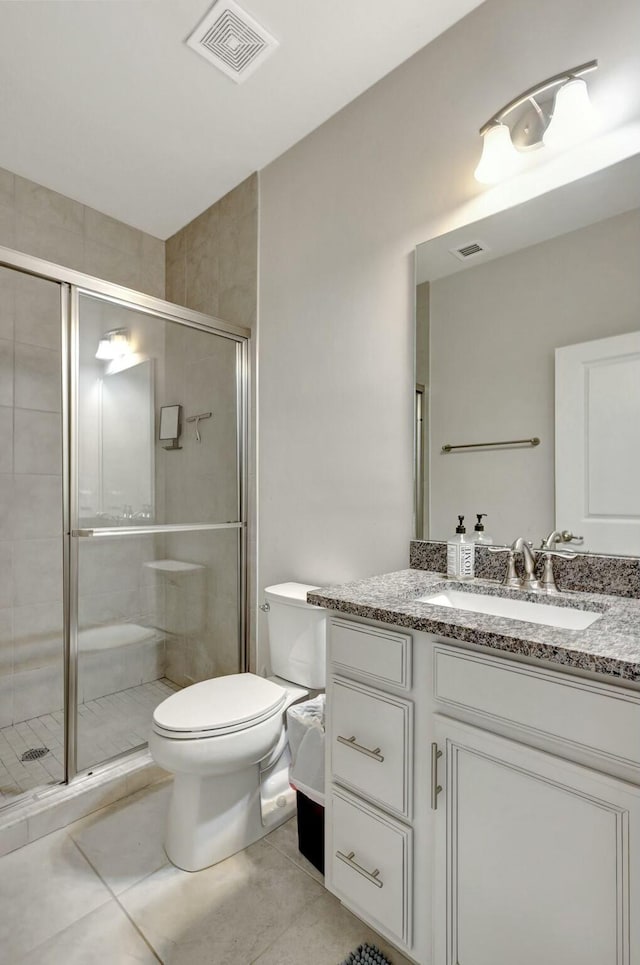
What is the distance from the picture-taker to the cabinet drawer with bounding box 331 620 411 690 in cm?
104

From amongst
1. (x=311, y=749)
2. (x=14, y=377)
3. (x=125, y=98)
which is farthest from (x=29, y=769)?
(x=125, y=98)

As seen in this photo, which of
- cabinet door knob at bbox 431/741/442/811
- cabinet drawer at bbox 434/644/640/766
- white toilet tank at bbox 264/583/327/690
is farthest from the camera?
white toilet tank at bbox 264/583/327/690

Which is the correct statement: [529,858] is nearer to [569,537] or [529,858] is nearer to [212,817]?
[569,537]

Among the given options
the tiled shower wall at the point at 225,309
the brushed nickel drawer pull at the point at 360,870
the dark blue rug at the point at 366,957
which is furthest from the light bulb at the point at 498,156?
the dark blue rug at the point at 366,957

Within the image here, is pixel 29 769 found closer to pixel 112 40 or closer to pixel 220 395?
pixel 220 395

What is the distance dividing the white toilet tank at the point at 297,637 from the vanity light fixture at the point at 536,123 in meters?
1.49

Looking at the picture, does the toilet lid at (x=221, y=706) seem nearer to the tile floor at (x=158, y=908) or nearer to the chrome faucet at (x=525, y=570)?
the tile floor at (x=158, y=908)

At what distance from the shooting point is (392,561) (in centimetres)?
169

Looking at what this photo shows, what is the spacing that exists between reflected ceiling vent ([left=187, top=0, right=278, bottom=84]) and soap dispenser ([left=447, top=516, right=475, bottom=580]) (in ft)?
5.71

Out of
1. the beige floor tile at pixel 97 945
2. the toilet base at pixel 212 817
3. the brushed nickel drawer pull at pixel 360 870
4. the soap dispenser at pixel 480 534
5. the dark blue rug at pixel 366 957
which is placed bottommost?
the beige floor tile at pixel 97 945

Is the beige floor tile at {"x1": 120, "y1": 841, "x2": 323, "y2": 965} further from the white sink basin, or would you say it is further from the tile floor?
the white sink basin

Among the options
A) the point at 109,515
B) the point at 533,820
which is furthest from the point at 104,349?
the point at 533,820

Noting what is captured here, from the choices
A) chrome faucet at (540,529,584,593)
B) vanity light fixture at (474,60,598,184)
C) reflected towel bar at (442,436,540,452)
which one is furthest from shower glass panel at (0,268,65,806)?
chrome faucet at (540,529,584,593)

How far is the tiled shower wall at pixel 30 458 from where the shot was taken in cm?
219
